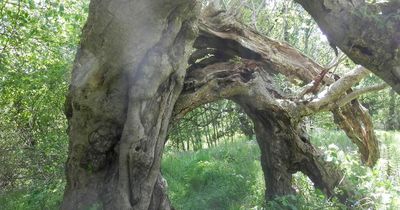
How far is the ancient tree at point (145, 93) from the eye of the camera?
382cm

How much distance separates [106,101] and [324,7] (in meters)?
2.22

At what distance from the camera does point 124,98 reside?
161 inches

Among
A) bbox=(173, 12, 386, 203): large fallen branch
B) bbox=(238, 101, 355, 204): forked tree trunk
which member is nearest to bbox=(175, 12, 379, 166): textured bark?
bbox=(173, 12, 386, 203): large fallen branch

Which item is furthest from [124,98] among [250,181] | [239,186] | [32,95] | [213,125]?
[213,125]

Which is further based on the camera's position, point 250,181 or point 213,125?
point 213,125

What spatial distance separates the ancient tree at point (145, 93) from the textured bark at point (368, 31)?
1361 millimetres

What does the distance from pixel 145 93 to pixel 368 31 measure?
2.02m

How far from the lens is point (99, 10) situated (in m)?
3.69

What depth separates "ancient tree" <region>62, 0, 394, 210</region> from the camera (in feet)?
12.5

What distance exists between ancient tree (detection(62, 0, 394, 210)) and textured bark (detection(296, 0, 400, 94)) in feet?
4.46

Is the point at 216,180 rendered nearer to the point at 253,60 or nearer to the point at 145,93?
the point at 253,60

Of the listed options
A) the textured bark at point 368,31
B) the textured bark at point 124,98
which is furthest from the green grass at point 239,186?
the textured bark at point 368,31

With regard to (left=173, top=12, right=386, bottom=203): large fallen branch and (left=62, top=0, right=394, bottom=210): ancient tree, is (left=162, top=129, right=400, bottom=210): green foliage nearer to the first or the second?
(left=173, top=12, right=386, bottom=203): large fallen branch

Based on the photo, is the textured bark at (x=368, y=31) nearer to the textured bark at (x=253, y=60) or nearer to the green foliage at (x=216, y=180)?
the textured bark at (x=253, y=60)
